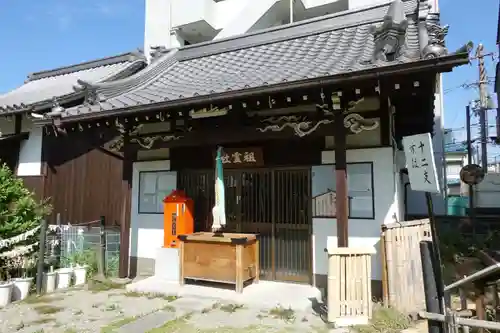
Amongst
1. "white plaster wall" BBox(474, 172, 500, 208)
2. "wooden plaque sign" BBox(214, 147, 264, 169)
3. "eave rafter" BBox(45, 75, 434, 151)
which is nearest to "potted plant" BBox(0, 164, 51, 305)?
"eave rafter" BBox(45, 75, 434, 151)

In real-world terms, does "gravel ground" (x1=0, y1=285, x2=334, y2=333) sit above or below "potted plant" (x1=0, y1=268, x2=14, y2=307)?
below

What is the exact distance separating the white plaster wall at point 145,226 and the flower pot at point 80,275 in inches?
42.9

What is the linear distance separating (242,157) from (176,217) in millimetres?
1977

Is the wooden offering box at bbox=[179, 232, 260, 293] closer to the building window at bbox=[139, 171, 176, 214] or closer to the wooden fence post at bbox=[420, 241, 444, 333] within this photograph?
the building window at bbox=[139, 171, 176, 214]

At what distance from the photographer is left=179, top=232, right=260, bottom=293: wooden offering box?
6891 millimetres

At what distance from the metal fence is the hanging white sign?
7690 millimetres

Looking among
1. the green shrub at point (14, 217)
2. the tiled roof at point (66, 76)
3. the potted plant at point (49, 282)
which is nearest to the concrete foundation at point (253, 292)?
the potted plant at point (49, 282)

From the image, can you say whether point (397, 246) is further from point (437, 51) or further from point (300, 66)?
point (300, 66)

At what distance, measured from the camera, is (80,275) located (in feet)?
26.8

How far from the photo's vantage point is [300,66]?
23.9 ft

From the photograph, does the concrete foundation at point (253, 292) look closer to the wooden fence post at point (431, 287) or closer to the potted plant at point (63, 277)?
the potted plant at point (63, 277)

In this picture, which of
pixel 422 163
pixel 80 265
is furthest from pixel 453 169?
pixel 422 163

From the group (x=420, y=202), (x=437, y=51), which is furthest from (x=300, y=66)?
(x=420, y=202)

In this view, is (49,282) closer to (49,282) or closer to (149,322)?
(49,282)
